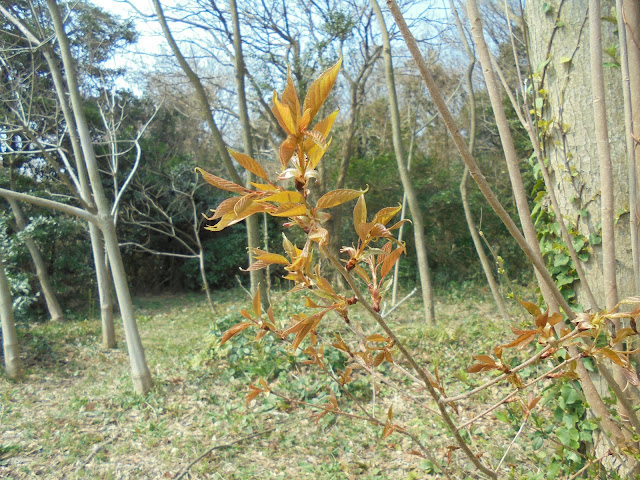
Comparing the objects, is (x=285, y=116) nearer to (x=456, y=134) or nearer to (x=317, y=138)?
(x=317, y=138)

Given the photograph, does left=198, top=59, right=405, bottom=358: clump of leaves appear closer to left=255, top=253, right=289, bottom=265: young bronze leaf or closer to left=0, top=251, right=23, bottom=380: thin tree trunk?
left=255, top=253, right=289, bottom=265: young bronze leaf

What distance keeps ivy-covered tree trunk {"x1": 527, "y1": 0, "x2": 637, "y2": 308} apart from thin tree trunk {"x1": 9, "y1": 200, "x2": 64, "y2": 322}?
373 inches

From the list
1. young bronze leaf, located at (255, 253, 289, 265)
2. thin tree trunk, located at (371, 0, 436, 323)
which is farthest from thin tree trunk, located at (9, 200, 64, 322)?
young bronze leaf, located at (255, 253, 289, 265)

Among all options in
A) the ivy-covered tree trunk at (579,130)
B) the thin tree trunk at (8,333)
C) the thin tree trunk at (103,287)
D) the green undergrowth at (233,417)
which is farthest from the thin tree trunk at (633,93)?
the thin tree trunk at (103,287)

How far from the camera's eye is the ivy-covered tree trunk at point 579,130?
5.56 feet

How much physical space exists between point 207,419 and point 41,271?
7.09 meters

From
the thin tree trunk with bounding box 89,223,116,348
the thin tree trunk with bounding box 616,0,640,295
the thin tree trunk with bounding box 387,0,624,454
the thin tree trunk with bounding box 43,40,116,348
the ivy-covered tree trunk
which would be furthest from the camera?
the thin tree trunk with bounding box 89,223,116,348

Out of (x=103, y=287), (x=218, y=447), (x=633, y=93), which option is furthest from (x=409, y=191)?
(x=633, y=93)

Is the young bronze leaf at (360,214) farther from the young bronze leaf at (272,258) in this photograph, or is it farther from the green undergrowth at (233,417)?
the green undergrowth at (233,417)

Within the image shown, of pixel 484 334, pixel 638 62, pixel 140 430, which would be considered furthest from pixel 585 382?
pixel 484 334

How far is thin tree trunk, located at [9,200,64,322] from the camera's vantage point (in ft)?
29.3

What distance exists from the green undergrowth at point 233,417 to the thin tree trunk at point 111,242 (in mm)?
244

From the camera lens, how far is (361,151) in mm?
13289

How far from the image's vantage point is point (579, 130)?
5.91 feet
